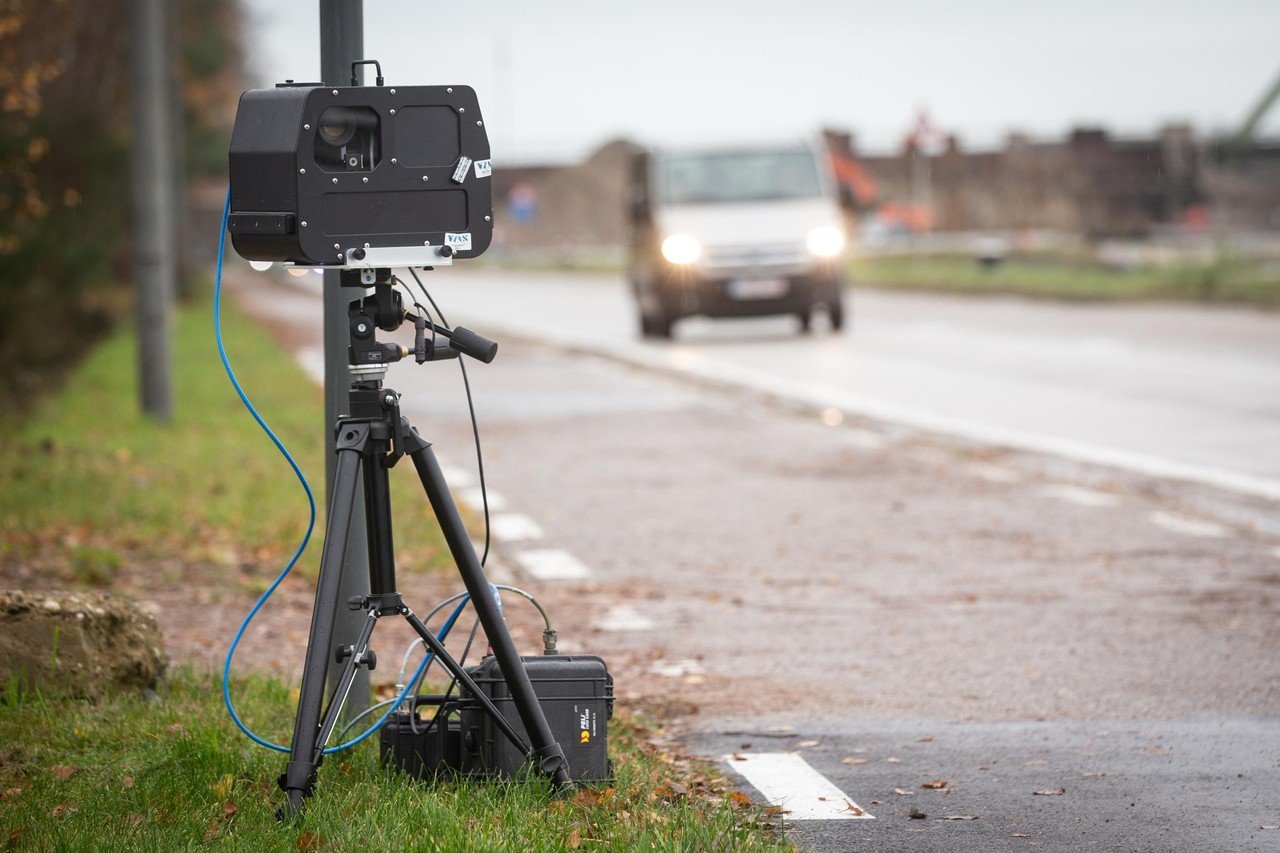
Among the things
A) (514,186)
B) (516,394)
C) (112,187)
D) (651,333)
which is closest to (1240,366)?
(516,394)

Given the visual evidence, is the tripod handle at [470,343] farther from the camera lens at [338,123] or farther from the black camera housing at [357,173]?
the camera lens at [338,123]

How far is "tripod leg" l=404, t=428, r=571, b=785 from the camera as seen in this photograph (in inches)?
180

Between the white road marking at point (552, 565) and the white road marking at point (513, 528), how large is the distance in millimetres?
381

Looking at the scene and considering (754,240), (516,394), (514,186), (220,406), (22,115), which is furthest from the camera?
(514,186)

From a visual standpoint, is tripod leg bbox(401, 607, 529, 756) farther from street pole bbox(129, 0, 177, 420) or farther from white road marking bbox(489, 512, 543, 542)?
street pole bbox(129, 0, 177, 420)

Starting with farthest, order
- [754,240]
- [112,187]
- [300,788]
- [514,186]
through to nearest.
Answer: [514,186]
[754,240]
[112,187]
[300,788]

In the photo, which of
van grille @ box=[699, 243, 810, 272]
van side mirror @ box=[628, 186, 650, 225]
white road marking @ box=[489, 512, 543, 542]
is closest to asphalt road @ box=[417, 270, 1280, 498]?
van grille @ box=[699, 243, 810, 272]

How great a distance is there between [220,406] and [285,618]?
912 cm

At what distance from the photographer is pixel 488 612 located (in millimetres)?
4574

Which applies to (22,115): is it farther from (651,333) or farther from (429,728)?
(651,333)

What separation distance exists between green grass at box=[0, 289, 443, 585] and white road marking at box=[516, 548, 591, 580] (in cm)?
40

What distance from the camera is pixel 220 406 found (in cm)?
1666

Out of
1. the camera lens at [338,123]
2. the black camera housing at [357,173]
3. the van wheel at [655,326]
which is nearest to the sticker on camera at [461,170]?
the black camera housing at [357,173]

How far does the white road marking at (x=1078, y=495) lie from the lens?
35.4 ft
